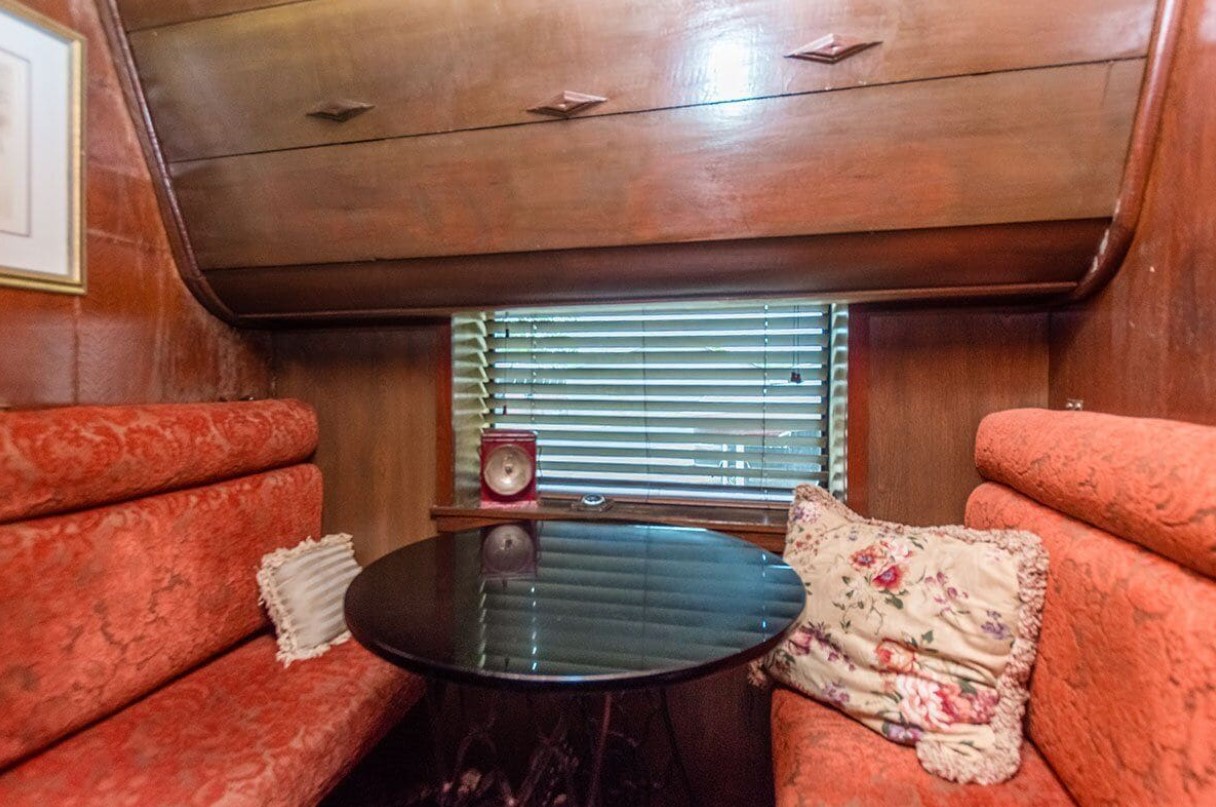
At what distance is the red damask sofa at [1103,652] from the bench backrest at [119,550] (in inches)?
53.1

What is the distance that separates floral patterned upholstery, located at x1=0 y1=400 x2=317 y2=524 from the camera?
1121 millimetres

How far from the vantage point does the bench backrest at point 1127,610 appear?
73 centimetres

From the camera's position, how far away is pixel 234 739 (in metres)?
1.15

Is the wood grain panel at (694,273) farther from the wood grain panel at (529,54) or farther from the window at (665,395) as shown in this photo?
the wood grain panel at (529,54)

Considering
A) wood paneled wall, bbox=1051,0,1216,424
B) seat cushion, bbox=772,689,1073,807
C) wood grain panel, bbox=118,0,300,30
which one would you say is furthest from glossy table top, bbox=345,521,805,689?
wood grain panel, bbox=118,0,300,30

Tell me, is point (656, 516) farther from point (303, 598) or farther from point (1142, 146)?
point (1142, 146)

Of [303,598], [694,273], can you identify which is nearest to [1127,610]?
[694,273]

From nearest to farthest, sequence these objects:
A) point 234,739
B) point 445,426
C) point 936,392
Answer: point 234,739, point 936,392, point 445,426

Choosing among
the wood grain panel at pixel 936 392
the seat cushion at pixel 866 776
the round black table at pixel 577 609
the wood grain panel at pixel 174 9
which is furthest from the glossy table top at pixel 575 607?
the wood grain panel at pixel 174 9

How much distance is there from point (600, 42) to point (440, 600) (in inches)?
48.7

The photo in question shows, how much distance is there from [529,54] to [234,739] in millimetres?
1573

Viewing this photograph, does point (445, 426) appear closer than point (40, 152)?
No

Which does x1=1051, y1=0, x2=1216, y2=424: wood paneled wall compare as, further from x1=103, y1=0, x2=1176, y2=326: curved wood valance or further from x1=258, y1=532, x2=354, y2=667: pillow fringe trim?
x1=258, y1=532, x2=354, y2=667: pillow fringe trim

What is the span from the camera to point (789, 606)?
108cm
